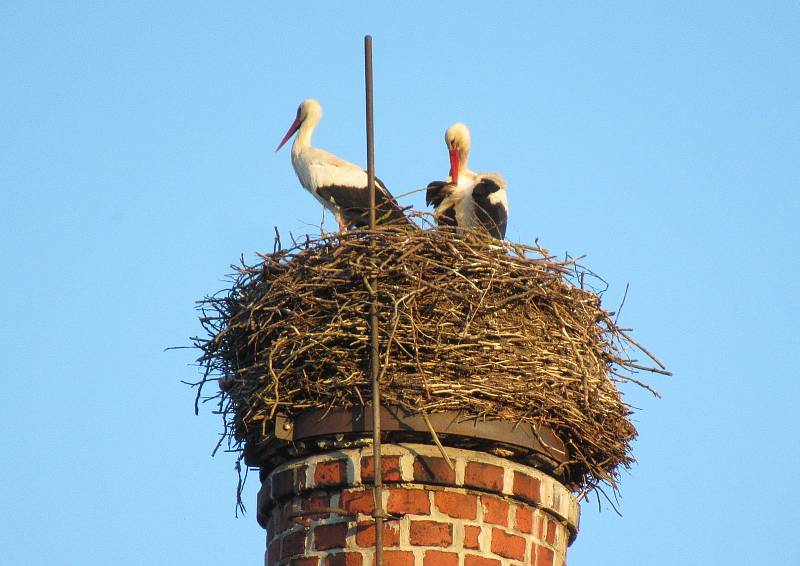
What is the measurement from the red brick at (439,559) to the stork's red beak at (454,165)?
4.87 metres

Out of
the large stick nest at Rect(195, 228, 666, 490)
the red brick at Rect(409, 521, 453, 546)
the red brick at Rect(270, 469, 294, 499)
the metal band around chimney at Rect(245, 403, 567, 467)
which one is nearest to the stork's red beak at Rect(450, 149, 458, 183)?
the large stick nest at Rect(195, 228, 666, 490)

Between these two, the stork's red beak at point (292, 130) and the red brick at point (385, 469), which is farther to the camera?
the stork's red beak at point (292, 130)

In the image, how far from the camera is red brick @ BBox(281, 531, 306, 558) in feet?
15.7

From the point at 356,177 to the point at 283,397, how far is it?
13.4ft

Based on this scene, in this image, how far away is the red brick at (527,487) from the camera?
486cm

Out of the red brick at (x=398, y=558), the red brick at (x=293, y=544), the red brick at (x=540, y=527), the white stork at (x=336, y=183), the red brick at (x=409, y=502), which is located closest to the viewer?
the red brick at (x=398, y=558)

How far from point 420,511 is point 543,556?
0.55m

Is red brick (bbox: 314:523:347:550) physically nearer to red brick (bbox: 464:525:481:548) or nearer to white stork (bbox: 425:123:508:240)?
red brick (bbox: 464:525:481:548)

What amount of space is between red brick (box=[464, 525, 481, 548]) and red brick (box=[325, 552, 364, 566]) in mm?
379

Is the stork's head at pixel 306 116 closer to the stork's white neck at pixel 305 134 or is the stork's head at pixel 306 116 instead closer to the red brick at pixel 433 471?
the stork's white neck at pixel 305 134

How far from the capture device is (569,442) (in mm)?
5383

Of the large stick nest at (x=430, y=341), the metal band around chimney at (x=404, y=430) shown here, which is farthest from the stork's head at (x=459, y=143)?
the metal band around chimney at (x=404, y=430)

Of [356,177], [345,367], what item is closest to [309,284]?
[345,367]

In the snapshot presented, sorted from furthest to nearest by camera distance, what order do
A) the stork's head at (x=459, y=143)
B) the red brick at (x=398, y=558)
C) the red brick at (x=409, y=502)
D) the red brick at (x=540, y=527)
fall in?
the stork's head at (x=459, y=143) < the red brick at (x=540, y=527) < the red brick at (x=409, y=502) < the red brick at (x=398, y=558)
